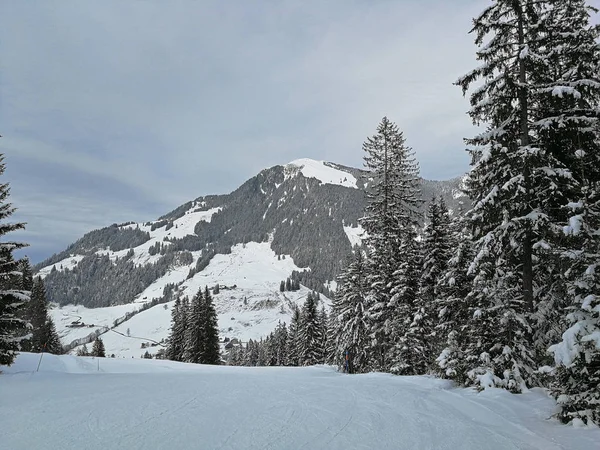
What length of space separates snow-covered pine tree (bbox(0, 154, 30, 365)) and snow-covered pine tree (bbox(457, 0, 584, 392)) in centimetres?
1616

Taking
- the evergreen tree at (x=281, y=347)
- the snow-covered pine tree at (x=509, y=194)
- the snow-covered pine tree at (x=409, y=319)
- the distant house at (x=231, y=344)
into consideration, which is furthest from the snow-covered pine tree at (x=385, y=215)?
the distant house at (x=231, y=344)

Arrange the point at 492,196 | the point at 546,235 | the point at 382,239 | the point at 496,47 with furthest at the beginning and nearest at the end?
the point at 382,239
the point at 496,47
the point at 492,196
the point at 546,235

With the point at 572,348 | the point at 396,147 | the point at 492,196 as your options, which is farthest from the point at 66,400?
the point at 396,147

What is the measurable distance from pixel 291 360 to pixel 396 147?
3566 centimetres

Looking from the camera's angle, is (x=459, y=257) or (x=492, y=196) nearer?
(x=492, y=196)

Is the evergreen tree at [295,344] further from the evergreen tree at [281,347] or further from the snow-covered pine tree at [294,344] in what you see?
the evergreen tree at [281,347]

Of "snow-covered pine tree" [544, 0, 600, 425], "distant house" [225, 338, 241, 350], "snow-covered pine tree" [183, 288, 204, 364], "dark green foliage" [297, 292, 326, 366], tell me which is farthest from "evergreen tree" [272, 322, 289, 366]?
"distant house" [225, 338, 241, 350]

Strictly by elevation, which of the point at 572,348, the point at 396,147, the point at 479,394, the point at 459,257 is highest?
the point at 396,147

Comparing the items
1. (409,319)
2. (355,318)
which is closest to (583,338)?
(409,319)

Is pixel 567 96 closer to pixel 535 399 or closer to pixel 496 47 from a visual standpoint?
pixel 496 47

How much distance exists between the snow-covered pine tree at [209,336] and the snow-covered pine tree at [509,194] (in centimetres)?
3559

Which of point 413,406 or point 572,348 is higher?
point 572,348

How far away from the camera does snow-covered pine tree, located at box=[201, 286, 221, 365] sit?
42.8 m

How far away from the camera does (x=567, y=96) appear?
37.3 feet
